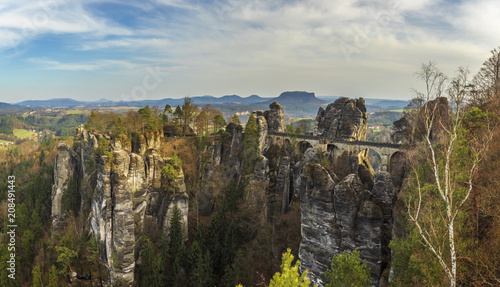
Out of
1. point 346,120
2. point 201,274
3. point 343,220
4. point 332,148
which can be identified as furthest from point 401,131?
point 201,274

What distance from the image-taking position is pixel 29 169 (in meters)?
96.3

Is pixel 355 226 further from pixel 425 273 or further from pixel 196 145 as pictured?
pixel 196 145

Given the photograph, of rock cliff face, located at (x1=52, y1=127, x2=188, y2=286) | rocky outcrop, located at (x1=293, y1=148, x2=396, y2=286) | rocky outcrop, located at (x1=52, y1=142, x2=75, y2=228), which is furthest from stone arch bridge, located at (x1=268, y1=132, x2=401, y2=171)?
rocky outcrop, located at (x1=52, y1=142, x2=75, y2=228)

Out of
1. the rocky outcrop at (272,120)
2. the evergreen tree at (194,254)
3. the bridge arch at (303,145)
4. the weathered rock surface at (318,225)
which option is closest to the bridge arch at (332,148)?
the bridge arch at (303,145)

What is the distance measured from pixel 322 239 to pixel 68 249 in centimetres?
3249

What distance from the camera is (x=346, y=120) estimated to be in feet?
173

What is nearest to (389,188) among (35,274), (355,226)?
(355,226)

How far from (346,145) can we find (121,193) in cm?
3810

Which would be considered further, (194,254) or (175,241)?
(175,241)

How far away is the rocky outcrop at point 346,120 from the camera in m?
51.4

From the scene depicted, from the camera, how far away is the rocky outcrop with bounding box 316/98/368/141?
51438 mm

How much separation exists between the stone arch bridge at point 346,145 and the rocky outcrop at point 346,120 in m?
2.00

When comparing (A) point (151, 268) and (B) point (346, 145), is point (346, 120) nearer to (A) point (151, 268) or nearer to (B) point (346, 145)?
(B) point (346, 145)

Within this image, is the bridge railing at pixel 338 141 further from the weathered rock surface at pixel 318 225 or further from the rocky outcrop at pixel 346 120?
the weathered rock surface at pixel 318 225
